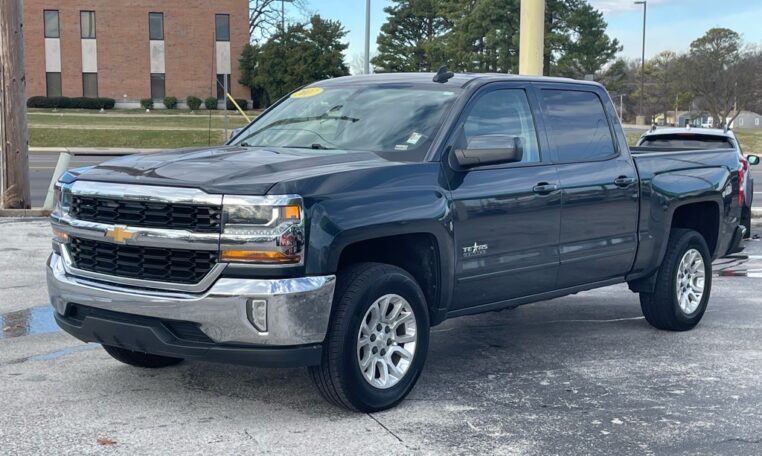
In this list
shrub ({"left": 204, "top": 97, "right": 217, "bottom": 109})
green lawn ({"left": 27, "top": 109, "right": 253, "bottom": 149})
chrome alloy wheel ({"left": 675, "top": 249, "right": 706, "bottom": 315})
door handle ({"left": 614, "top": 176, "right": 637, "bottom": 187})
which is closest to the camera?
door handle ({"left": 614, "top": 176, "right": 637, "bottom": 187})

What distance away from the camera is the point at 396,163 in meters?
5.55

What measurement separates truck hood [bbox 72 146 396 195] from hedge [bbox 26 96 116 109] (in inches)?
2076

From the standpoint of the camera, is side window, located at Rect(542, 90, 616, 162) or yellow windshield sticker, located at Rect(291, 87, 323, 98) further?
yellow windshield sticker, located at Rect(291, 87, 323, 98)

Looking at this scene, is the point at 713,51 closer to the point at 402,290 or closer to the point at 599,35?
the point at 599,35

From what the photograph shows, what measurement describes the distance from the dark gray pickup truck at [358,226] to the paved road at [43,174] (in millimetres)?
12007

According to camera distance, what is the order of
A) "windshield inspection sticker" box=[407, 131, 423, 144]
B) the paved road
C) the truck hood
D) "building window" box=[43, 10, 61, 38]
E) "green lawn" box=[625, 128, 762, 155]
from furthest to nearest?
"building window" box=[43, 10, 61, 38]
"green lawn" box=[625, 128, 762, 155]
the paved road
"windshield inspection sticker" box=[407, 131, 423, 144]
the truck hood

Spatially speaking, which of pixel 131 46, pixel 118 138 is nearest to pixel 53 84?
pixel 131 46

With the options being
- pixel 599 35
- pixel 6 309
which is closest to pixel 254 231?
pixel 6 309

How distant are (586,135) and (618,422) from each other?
99.4 inches

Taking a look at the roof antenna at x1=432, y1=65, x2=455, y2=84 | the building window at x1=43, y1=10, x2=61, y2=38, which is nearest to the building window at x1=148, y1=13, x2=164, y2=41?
the building window at x1=43, y1=10, x2=61, y2=38

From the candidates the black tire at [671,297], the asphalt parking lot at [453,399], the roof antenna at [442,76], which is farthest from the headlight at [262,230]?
the black tire at [671,297]

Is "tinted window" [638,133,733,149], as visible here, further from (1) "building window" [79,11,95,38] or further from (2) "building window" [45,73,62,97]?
(2) "building window" [45,73,62,97]

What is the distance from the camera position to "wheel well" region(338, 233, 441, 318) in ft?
18.5

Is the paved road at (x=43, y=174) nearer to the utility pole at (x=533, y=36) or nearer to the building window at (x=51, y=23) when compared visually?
the utility pole at (x=533, y=36)
